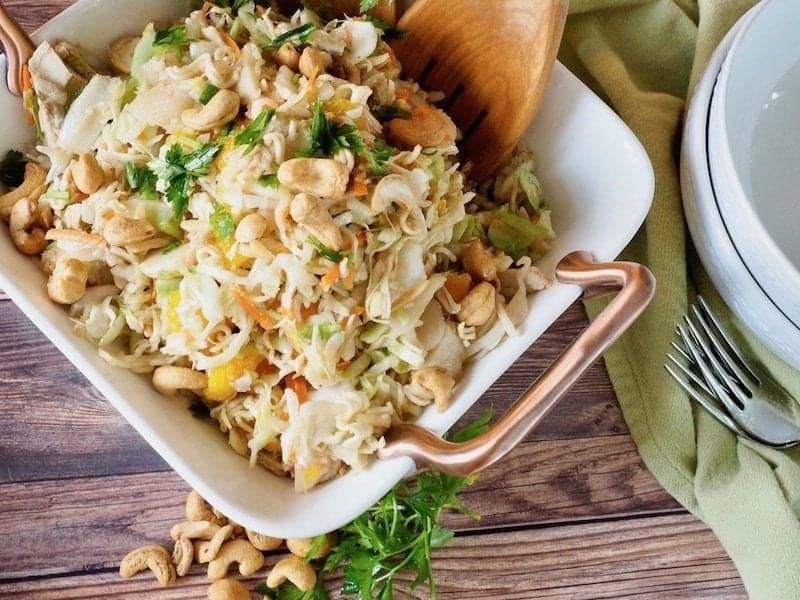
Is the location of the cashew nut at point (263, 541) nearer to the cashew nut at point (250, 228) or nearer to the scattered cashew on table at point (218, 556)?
the scattered cashew on table at point (218, 556)

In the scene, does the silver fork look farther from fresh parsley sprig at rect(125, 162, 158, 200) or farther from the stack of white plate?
fresh parsley sprig at rect(125, 162, 158, 200)

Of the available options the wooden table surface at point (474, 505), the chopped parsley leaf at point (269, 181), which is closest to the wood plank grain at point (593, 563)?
the wooden table surface at point (474, 505)

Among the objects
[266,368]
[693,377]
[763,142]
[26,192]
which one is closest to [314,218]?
[266,368]

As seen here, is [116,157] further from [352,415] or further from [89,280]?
[352,415]

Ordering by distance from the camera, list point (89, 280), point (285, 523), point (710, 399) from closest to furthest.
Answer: point (285, 523)
point (89, 280)
point (710, 399)

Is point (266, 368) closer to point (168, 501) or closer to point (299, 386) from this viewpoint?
point (299, 386)

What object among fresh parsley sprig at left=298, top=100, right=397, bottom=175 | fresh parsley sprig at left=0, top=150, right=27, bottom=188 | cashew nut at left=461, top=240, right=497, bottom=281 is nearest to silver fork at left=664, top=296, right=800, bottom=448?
cashew nut at left=461, top=240, right=497, bottom=281

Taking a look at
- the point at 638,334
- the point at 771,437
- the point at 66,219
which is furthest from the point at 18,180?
the point at 771,437
